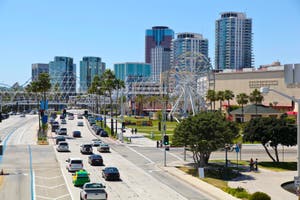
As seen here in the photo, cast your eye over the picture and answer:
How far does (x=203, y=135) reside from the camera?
48656 millimetres

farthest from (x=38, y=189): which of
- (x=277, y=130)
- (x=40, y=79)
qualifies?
(x=40, y=79)

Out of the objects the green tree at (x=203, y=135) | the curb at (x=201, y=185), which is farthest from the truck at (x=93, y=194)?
the green tree at (x=203, y=135)

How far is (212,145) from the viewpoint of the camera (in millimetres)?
47688

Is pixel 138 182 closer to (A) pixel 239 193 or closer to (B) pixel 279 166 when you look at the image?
(A) pixel 239 193

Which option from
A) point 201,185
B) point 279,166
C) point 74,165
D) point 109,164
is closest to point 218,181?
point 201,185

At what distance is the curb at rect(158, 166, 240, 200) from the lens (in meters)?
34.9

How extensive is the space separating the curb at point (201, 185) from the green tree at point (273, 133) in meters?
13.1

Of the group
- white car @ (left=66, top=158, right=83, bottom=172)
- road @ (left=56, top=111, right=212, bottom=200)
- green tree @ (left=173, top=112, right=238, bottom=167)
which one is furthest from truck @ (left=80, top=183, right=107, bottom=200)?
green tree @ (left=173, top=112, right=238, bottom=167)

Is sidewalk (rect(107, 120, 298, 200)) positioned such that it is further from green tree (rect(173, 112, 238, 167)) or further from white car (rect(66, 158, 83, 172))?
white car (rect(66, 158, 83, 172))

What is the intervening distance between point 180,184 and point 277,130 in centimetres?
1988

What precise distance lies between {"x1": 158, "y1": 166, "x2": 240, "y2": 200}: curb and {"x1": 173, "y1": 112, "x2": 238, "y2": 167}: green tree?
9.96ft

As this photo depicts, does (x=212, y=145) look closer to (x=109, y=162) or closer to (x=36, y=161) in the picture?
(x=109, y=162)

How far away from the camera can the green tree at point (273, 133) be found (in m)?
56.2

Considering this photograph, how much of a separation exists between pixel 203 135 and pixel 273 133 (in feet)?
37.9
